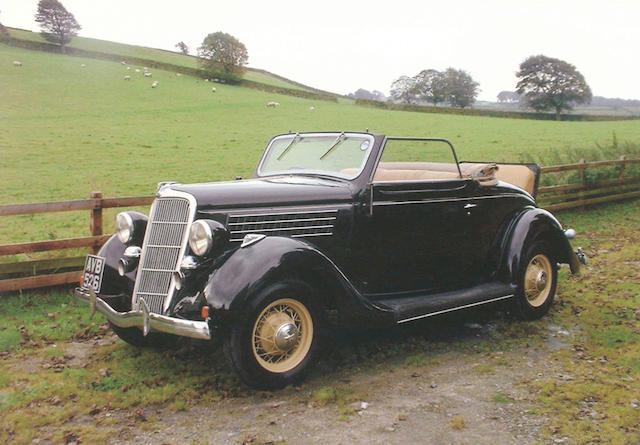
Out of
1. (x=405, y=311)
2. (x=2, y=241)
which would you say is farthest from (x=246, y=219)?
(x=2, y=241)

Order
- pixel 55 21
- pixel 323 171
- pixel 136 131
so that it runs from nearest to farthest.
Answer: pixel 323 171 < pixel 136 131 < pixel 55 21

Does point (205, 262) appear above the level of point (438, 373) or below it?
above

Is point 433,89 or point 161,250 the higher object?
point 433,89

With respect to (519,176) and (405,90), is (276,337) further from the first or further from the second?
(405,90)

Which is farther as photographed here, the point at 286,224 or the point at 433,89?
the point at 433,89

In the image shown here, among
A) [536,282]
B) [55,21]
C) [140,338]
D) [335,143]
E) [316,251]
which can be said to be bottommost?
[140,338]

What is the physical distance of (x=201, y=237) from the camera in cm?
456

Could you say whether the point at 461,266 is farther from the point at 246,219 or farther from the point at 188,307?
the point at 188,307

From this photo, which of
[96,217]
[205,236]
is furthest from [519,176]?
[96,217]

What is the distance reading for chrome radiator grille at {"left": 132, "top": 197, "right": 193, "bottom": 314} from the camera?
476 centimetres

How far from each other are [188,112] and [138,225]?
31990 mm

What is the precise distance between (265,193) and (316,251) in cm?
70

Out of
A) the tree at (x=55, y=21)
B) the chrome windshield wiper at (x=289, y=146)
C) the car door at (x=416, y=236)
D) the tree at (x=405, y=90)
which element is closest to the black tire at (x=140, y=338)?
the car door at (x=416, y=236)

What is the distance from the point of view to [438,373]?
5.11m
